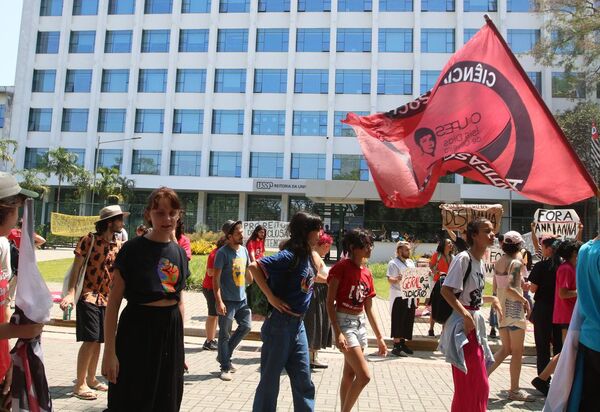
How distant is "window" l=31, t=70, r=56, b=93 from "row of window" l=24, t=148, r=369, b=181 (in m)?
5.81

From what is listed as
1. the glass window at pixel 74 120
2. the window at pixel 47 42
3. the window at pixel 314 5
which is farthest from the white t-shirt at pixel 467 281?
the window at pixel 47 42

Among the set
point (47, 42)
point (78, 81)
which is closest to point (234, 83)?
point (78, 81)

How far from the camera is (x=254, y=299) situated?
8.48 meters

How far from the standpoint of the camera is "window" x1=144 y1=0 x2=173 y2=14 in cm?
4516

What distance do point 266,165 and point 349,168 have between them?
296 inches

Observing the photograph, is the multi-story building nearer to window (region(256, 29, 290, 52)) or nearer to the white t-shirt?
window (region(256, 29, 290, 52))

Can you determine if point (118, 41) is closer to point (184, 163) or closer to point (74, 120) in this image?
point (74, 120)

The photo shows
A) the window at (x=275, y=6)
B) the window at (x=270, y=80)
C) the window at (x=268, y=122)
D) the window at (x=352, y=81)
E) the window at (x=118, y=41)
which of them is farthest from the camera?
the window at (x=118, y=41)

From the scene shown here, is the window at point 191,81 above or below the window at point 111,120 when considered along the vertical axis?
above

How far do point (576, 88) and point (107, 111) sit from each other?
41.3 meters

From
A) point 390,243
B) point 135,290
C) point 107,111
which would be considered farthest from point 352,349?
point 107,111

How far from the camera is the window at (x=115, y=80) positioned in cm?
4494

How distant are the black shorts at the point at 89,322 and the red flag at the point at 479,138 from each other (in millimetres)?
3774

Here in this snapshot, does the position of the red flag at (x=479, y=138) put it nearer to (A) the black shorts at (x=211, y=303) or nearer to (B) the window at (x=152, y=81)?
(A) the black shorts at (x=211, y=303)
